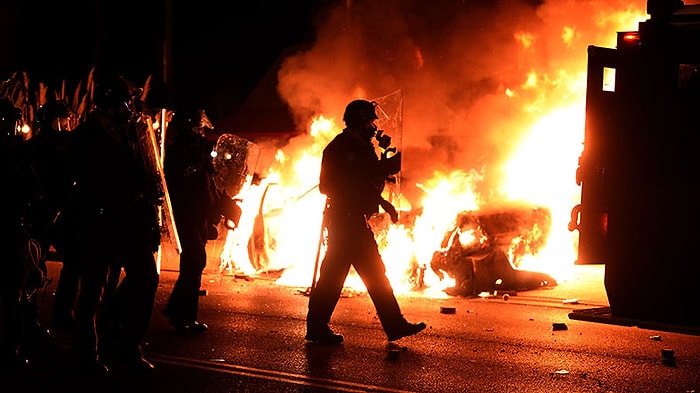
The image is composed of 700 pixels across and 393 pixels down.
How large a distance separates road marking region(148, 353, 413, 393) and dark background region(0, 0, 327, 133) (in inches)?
589

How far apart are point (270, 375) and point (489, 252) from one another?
208 inches

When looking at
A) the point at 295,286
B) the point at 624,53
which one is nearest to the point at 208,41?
the point at 295,286

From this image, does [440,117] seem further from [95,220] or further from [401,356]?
[95,220]

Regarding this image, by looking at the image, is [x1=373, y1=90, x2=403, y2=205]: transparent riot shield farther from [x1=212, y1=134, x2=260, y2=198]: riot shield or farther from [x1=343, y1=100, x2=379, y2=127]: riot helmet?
[x1=343, y1=100, x2=379, y2=127]: riot helmet

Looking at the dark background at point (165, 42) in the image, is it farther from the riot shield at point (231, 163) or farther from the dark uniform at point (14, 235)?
the dark uniform at point (14, 235)

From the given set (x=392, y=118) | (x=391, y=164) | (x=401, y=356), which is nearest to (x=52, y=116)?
(x=391, y=164)

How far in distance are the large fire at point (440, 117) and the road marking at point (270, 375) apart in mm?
4587

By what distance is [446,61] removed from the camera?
676 inches

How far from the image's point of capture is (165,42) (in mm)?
22328

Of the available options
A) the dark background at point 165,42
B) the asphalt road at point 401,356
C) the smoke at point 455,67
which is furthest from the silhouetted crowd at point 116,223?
the dark background at point 165,42

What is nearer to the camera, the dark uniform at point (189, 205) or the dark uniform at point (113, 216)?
the dark uniform at point (113, 216)

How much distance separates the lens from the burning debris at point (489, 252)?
11266 millimetres

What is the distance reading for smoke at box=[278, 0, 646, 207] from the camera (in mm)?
14539

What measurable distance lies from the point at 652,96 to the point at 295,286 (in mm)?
6529
